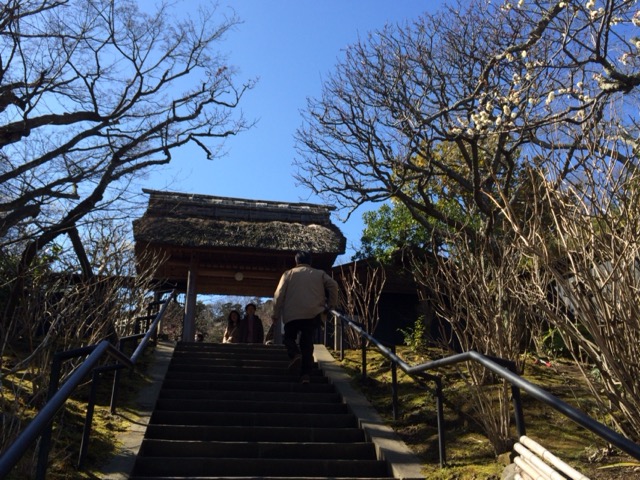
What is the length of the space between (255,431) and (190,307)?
7194mm

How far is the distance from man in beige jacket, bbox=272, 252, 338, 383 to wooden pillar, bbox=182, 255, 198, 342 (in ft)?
16.5

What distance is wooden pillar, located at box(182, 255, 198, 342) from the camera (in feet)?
40.4

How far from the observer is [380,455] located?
5.43 m

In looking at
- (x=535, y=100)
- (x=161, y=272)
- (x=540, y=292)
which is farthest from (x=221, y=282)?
(x=540, y=292)

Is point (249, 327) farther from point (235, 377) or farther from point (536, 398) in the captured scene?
point (536, 398)

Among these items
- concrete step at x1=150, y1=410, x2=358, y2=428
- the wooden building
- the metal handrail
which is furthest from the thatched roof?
the metal handrail

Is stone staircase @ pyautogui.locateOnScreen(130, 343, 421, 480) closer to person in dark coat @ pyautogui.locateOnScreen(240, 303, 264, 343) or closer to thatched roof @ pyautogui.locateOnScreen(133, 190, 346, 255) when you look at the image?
person in dark coat @ pyautogui.locateOnScreen(240, 303, 264, 343)

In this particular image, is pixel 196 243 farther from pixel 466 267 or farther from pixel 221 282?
pixel 466 267

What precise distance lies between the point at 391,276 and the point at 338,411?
9201 millimetres

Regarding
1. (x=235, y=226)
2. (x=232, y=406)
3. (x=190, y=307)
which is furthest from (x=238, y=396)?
(x=235, y=226)

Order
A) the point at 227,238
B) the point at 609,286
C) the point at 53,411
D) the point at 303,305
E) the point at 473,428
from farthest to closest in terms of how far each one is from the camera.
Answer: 1. the point at 227,238
2. the point at 303,305
3. the point at 473,428
4. the point at 609,286
5. the point at 53,411

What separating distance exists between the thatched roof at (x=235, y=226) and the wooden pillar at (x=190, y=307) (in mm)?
735

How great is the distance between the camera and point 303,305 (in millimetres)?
7434

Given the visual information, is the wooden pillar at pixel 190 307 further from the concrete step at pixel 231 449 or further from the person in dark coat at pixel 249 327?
the concrete step at pixel 231 449
